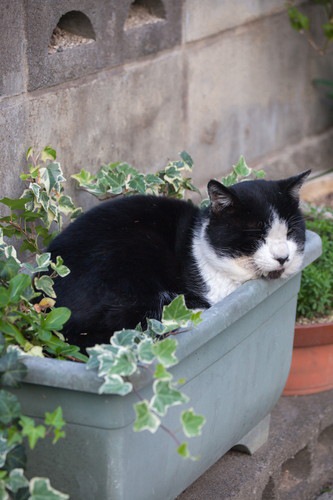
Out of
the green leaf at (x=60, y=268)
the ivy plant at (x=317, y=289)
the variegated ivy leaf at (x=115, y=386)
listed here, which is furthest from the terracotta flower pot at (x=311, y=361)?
the variegated ivy leaf at (x=115, y=386)

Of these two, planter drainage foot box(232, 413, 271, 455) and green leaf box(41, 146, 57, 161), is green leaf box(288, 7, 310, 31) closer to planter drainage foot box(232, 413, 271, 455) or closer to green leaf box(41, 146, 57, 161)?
green leaf box(41, 146, 57, 161)

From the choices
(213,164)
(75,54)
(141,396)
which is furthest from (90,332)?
(213,164)

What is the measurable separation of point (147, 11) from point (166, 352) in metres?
1.62

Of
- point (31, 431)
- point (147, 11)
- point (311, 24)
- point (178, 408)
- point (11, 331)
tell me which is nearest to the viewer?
point (31, 431)

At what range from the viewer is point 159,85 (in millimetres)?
2891

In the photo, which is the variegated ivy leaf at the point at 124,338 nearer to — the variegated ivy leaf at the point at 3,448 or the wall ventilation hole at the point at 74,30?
the variegated ivy leaf at the point at 3,448

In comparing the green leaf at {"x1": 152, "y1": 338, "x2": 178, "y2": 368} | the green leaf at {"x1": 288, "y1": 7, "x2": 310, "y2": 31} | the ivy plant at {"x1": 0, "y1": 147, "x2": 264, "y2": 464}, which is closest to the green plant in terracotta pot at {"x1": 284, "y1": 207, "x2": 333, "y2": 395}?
the ivy plant at {"x1": 0, "y1": 147, "x2": 264, "y2": 464}

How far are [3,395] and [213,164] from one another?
6.23ft

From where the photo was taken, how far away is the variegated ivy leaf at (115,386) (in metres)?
1.54

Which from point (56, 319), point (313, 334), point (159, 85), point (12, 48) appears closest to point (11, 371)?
point (56, 319)

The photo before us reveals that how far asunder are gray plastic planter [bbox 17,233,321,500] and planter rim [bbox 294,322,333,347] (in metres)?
0.33

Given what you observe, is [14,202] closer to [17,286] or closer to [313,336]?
[17,286]

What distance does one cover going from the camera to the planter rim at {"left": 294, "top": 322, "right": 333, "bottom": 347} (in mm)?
2666

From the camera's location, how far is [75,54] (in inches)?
96.7
